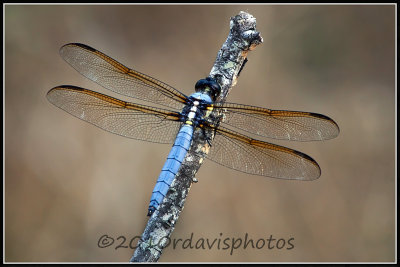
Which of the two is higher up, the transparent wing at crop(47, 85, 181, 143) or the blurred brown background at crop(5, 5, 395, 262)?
the blurred brown background at crop(5, 5, 395, 262)

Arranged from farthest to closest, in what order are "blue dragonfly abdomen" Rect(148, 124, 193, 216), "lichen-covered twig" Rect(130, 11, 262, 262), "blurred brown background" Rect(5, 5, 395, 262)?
"blurred brown background" Rect(5, 5, 395, 262)
"blue dragonfly abdomen" Rect(148, 124, 193, 216)
"lichen-covered twig" Rect(130, 11, 262, 262)

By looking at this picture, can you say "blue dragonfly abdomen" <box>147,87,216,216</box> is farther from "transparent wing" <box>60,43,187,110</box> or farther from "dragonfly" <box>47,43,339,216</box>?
"transparent wing" <box>60,43,187,110</box>

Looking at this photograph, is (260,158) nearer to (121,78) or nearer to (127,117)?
(127,117)

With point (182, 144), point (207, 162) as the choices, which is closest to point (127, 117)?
point (182, 144)

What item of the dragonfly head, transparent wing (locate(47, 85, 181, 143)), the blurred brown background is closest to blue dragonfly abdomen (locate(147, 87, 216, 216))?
the dragonfly head

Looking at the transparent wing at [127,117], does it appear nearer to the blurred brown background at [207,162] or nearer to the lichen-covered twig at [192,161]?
the lichen-covered twig at [192,161]

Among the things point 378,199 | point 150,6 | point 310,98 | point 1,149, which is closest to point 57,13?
point 150,6
